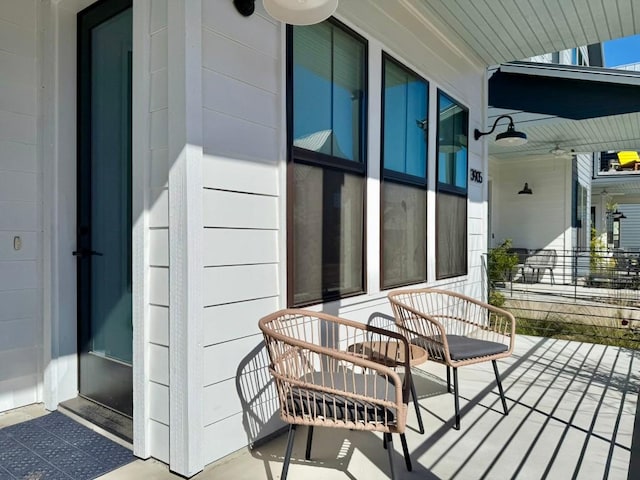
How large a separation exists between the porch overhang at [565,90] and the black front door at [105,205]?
15.5 ft

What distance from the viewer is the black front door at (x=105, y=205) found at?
234 cm

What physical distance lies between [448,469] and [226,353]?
115cm

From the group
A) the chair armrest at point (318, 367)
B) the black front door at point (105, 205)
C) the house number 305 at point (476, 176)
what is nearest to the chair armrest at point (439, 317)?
the chair armrest at point (318, 367)

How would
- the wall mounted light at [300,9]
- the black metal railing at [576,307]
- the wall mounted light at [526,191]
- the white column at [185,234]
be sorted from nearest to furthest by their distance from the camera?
the wall mounted light at [300,9], the white column at [185,234], the black metal railing at [576,307], the wall mounted light at [526,191]

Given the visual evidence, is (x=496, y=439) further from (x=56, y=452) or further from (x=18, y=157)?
(x=18, y=157)

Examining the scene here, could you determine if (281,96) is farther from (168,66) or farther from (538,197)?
(538,197)

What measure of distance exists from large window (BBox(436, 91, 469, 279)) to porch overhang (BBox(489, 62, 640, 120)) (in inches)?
61.4

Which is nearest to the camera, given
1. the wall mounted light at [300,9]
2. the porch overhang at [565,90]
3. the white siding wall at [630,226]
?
the wall mounted light at [300,9]

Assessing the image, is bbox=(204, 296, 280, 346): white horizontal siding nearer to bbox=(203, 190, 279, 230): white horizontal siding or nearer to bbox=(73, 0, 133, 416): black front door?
bbox=(203, 190, 279, 230): white horizontal siding

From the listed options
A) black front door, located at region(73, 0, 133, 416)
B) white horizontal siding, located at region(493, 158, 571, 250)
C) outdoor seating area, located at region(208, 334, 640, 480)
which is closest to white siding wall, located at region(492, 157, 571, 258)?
white horizontal siding, located at region(493, 158, 571, 250)

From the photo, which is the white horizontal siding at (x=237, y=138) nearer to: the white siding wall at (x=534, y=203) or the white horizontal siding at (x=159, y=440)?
the white horizontal siding at (x=159, y=440)

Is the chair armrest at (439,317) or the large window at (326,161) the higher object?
the large window at (326,161)

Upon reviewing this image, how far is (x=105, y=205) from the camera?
248 centimetres

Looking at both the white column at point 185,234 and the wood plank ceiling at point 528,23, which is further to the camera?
the wood plank ceiling at point 528,23
